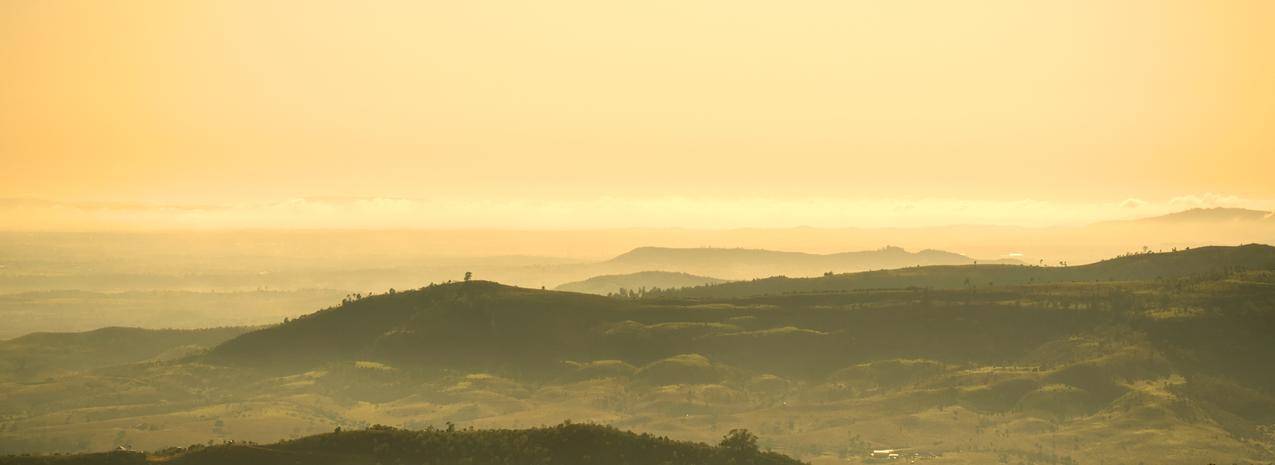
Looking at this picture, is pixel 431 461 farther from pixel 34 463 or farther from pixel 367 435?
pixel 34 463

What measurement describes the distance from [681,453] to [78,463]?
6719 cm

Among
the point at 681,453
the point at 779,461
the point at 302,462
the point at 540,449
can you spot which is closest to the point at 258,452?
the point at 302,462

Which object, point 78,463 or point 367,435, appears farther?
point 367,435

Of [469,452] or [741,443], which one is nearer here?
[469,452]

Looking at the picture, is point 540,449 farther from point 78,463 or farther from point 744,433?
point 78,463

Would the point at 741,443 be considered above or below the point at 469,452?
above

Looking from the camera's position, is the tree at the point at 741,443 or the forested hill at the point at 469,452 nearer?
the forested hill at the point at 469,452

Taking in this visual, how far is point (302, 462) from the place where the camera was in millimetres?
175875

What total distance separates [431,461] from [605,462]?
1998 centimetres

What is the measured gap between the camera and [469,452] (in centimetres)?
18238

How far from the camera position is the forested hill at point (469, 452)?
177m

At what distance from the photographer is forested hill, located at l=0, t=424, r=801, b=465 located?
17662cm

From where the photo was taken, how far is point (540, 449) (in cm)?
17988

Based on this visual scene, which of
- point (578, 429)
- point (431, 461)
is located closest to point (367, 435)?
point (431, 461)
